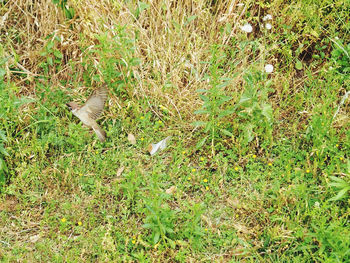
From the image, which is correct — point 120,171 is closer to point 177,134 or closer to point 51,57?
point 177,134

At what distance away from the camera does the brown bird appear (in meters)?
3.46

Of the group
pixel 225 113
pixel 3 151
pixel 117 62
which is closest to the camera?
pixel 3 151

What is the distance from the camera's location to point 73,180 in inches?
129

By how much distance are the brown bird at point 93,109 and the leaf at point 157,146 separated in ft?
1.31

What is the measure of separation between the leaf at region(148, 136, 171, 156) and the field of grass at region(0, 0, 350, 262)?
4 cm

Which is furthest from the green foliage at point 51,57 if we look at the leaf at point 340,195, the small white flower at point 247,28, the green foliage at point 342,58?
the leaf at point 340,195

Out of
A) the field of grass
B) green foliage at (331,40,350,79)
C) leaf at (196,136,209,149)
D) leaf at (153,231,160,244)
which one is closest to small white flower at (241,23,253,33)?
the field of grass

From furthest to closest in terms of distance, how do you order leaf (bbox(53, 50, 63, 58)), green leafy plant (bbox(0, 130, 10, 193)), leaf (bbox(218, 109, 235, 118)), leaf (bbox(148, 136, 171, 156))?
leaf (bbox(53, 50, 63, 58))
leaf (bbox(148, 136, 171, 156))
leaf (bbox(218, 109, 235, 118))
green leafy plant (bbox(0, 130, 10, 193))

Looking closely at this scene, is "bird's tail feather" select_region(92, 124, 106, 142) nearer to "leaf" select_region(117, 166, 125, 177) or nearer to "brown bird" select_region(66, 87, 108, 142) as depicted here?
"brown bird" select_region(66, 87, 108, 142)

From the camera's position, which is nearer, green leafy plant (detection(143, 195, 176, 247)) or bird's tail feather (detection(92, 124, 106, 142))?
green leafy plant (detection(143, 195, 176, 247))

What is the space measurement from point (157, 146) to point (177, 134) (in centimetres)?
21

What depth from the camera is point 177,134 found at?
140 inches

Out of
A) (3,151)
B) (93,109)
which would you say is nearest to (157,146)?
(93,109)

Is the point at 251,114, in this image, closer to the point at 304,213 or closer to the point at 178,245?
the point at 304,213
